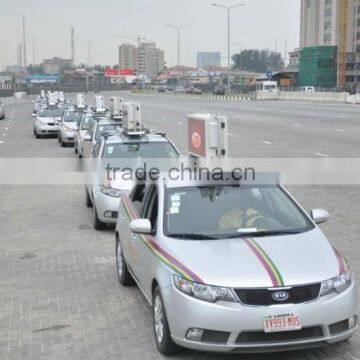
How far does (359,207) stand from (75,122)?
17.2 meters


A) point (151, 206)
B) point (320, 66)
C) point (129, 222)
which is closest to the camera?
point (151, 206)

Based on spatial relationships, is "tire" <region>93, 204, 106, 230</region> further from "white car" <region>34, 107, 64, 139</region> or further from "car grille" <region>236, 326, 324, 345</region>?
"white car" <region>34, 107, 64, 139</region>

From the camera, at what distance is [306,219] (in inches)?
269

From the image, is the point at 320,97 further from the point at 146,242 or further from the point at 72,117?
the point at 146,242

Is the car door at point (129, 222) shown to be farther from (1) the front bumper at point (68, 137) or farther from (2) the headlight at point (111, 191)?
(1) the front bumper at point (68, 137)

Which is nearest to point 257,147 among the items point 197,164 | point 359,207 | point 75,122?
point 75,122

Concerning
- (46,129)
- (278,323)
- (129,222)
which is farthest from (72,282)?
(46,129)

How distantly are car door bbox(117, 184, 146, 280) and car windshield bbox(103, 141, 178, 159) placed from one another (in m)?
4.07

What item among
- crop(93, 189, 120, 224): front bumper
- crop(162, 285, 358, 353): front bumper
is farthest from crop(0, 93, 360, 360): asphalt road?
crop(162, 285, 358, 353): front bumper

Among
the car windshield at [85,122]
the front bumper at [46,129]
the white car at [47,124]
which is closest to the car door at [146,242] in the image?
the car windshield at [85,122]

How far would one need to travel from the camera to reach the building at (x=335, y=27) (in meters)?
148

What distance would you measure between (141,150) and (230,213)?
20.3 feet

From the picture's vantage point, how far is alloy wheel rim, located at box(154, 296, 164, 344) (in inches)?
236

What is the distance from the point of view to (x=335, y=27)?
175750mm
